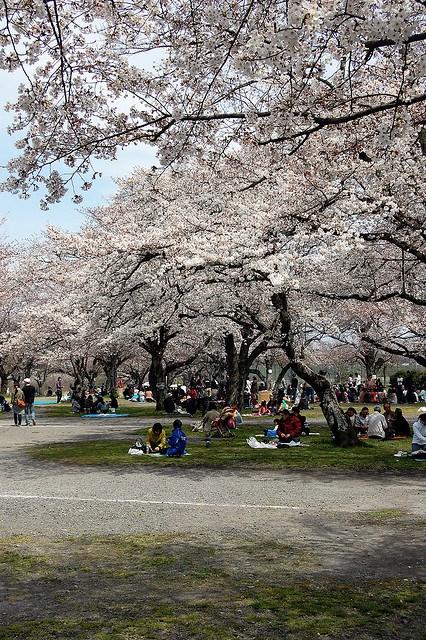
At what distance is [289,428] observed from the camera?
50.9ft

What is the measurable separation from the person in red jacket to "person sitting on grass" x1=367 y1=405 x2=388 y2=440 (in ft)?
7.70

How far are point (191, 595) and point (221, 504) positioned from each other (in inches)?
154

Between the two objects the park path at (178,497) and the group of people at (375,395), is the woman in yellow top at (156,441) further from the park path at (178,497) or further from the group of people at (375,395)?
the group of people at (375,395)

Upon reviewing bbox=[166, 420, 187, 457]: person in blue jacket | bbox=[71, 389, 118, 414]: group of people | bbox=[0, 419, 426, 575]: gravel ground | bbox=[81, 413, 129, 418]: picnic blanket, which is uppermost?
bbox=[71, 389, 118, 414]: group of people

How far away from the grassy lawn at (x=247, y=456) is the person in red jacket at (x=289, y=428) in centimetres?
43

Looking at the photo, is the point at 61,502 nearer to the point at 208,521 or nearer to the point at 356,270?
the point at 208,521

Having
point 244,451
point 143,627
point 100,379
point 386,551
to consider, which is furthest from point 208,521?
point 100,379

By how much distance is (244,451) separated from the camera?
14461mm

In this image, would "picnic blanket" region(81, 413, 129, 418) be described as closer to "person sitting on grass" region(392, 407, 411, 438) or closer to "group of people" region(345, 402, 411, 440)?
"group of people" region(345, 402, 411, 440)

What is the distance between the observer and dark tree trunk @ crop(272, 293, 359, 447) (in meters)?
14.7

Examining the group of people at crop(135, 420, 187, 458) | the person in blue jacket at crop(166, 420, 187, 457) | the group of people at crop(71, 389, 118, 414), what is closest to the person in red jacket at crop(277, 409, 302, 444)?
the group of people at crop(135, 420, 187, 458)

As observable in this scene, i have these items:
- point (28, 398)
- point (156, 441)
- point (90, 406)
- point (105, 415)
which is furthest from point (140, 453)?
point (90, 406)

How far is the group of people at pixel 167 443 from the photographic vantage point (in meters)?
13.4

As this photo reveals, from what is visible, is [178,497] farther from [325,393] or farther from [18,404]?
[18,404]
